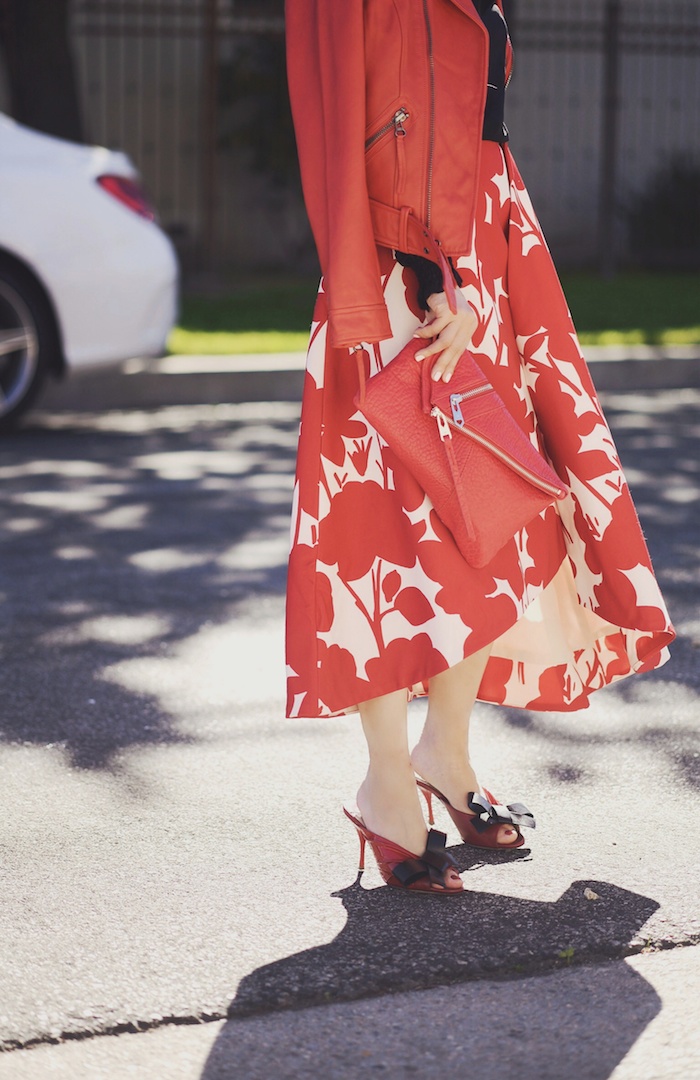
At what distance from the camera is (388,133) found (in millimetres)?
2424

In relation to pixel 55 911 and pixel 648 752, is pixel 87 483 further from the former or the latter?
pixel 55 911

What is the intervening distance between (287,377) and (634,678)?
16.0 feet

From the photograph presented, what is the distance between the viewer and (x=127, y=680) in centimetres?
381

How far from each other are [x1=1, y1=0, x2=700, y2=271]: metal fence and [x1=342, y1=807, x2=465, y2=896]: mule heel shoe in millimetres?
12442

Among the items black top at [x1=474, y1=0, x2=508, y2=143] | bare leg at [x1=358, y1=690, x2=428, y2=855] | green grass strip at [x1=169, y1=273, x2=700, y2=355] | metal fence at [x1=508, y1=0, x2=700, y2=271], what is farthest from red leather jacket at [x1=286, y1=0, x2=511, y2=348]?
metal fence at [x1=508, y1=0, x2=700, y2=271]

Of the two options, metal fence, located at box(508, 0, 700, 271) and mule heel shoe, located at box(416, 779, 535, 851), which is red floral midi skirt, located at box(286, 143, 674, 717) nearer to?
mule heel shoe, located at box(416, 779, 535, 851)

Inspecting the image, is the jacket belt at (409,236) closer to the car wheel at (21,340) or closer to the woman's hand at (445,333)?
the woman's hand at (445,333)

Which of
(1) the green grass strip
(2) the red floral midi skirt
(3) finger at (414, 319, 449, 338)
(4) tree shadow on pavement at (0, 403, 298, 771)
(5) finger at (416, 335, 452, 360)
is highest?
(3) finger at (414, 319, 449, 338)

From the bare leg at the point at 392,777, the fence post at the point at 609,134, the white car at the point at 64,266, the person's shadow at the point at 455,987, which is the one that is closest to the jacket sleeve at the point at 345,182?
the bare leg at the point at 392,777

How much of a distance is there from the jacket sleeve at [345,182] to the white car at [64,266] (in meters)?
4.85

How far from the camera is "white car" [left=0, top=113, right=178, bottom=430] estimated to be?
711 centimetres

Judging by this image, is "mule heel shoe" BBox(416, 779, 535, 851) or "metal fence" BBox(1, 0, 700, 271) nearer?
"mule heel shoe" BBox(416, 779, 535, 851)

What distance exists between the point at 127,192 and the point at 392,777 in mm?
5323

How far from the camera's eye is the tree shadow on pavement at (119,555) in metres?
3.61
